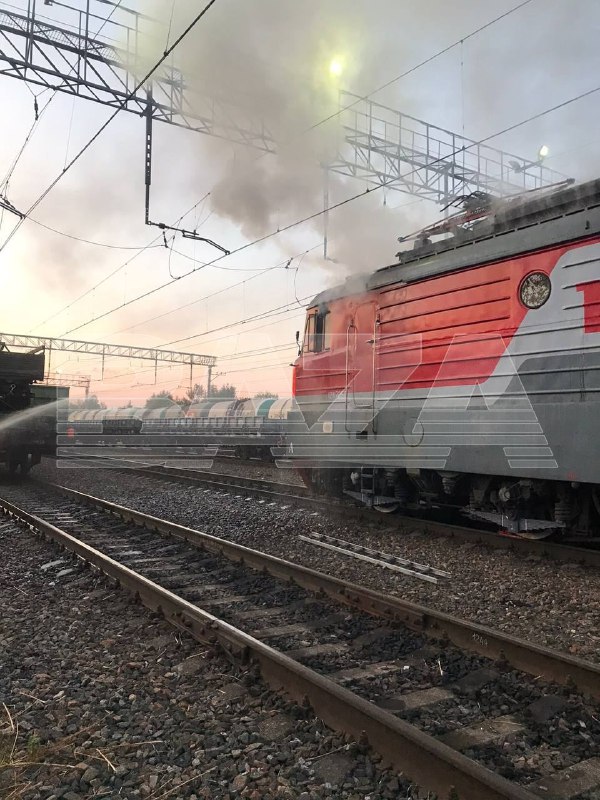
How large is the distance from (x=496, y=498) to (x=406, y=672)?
3884 mm

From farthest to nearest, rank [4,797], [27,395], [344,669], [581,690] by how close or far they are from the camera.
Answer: [27,395] → [344,669] → [581,690] → [4,797]

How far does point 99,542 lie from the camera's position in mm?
7863

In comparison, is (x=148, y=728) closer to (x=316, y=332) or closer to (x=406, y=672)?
(x=406, y=672)

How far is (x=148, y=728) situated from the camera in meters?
3.14

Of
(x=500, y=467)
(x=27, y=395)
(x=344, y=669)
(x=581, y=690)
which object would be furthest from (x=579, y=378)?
(x=27, y=395)

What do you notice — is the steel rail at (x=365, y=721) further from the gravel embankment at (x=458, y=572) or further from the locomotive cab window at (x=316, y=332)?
the locomotive cab window at (x=316, y=332)

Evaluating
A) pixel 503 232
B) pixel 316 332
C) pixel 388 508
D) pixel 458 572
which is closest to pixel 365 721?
pixel 458 572

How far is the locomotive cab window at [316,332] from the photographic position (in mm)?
→ 9948

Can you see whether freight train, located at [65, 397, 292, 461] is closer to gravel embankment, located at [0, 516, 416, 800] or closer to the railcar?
the railcar

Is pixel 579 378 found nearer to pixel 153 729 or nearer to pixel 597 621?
pixel 597 621

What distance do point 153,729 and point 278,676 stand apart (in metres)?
0.79

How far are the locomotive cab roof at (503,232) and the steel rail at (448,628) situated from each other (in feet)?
13.3

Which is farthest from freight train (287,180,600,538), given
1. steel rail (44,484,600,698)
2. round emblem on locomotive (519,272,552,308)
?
steel rail (44,484,600,698)

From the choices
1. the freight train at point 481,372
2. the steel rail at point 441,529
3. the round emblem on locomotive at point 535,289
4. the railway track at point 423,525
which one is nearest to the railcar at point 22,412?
the railway track at point 423,525
